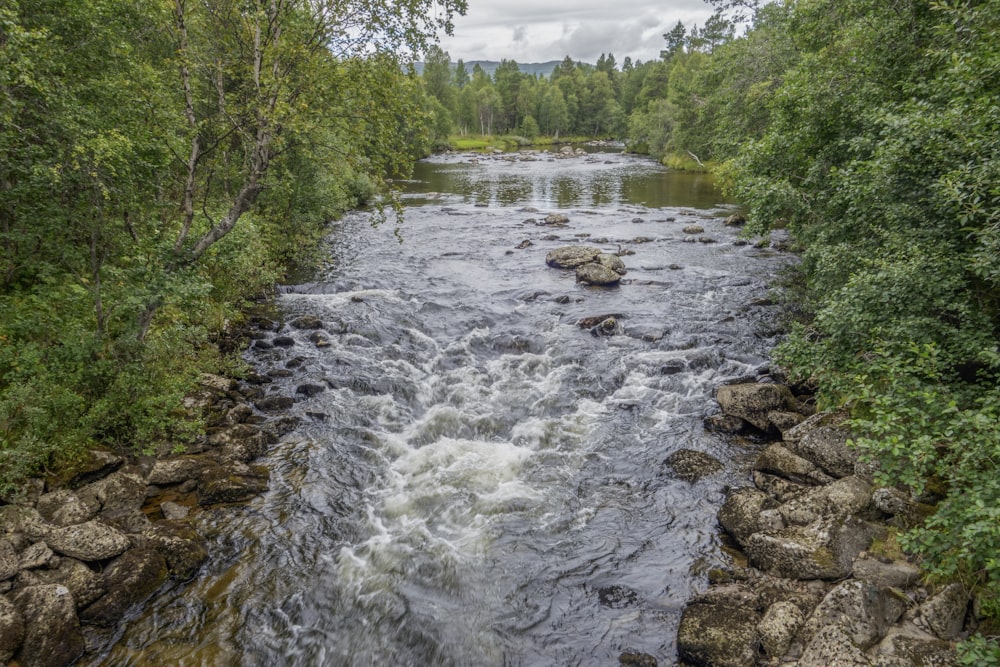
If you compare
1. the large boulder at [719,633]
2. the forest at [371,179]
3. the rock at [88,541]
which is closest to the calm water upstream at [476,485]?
the large boulder at [719,633]

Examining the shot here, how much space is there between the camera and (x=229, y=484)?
12703 mm

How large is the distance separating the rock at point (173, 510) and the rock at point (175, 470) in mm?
670

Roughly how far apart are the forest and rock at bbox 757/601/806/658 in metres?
2.23

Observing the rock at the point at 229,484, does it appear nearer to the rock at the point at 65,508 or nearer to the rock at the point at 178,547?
the rock at the point at 178,547

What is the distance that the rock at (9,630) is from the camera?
796cm

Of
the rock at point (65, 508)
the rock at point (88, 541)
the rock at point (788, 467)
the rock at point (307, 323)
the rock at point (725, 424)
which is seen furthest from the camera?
the rock at point (307, 323)

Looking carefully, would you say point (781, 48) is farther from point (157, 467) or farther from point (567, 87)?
point (567, 87)

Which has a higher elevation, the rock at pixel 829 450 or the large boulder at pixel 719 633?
the rock at pixel 829 450

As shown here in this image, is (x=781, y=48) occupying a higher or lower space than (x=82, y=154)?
higher

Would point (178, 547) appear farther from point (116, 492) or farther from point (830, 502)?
point (830, 502)

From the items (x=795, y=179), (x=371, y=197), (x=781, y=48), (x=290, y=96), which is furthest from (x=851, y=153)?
(x=371, y=197)

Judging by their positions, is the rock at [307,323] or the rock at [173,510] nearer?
the rock at [173,510]

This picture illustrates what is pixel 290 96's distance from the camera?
14039 mm

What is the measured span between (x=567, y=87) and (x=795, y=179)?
169m
